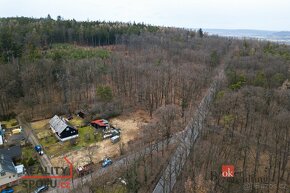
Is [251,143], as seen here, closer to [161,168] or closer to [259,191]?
[259,191]

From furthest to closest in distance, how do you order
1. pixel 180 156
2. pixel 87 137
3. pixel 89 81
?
pixel 89 81 → pixel 87 137 → pixel 180 156

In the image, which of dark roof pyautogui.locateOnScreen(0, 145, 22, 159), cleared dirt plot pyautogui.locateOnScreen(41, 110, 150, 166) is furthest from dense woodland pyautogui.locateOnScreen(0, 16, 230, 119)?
dark roof pyautogui.locateOnScreen(0, 145, 22, 159)

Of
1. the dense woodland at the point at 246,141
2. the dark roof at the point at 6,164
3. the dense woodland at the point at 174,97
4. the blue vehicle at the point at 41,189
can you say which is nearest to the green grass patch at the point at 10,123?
the dense woodland at the point at 174,97

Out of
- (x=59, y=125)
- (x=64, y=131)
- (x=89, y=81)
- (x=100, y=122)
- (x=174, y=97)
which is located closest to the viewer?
(x=64, y=131)

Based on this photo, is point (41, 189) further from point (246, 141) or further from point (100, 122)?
point (246, 141)

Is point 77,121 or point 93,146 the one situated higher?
point 77,121

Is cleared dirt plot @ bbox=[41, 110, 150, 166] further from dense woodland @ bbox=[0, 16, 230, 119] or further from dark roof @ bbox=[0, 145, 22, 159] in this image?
dense woodland @ bbox=[0, 16, 230, 119]

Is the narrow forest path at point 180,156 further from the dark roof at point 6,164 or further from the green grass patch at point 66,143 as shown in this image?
the dark roof at point 6,164

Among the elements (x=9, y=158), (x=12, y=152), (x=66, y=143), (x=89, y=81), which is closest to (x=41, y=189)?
(x=9, y=158)

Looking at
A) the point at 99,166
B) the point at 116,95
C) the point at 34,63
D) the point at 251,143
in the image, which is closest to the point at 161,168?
the point at 99,166

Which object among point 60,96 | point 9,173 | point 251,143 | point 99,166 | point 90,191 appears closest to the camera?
point 90,191

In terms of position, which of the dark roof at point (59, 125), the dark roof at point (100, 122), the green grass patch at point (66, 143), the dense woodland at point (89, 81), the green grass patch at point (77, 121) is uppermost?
the dense woodland at point (89, 81)
